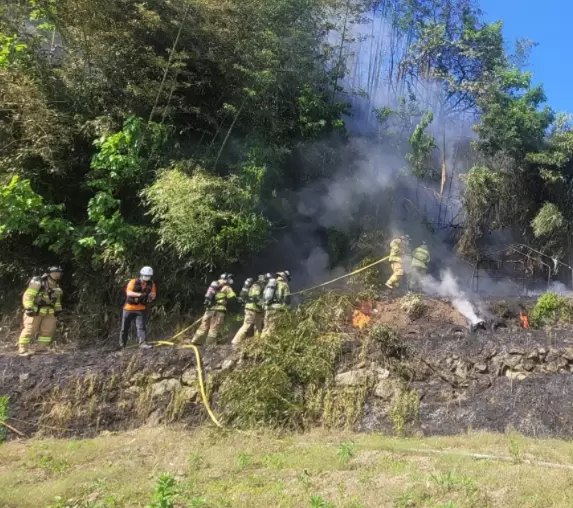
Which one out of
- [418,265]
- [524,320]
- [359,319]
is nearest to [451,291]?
[418,265]

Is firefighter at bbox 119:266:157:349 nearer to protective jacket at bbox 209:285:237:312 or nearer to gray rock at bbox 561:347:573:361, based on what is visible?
protective jacket at bbox 209:285:237:312

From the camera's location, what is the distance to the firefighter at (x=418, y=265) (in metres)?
13.5

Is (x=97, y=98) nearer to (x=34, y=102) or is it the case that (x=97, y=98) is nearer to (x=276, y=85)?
(x=34, y=102)

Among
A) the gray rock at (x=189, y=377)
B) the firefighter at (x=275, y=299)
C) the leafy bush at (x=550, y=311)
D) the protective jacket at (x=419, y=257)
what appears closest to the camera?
the gray rock at (x=189, y=377)

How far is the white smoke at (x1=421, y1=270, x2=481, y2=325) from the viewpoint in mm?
12088

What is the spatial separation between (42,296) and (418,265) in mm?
8688

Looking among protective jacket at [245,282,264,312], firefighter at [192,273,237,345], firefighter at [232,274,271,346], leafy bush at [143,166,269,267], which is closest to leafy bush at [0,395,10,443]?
firefighter at [192,273,237,345]

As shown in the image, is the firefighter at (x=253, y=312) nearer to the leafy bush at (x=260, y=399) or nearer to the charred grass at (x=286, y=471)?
the leafy bush at (x=260, y=399)

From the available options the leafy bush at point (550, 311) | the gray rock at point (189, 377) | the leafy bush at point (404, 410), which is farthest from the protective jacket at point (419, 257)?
the gray rock at point (189, 377)

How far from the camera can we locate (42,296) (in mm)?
9617

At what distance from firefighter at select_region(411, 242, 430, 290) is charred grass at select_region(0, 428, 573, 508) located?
723 cm

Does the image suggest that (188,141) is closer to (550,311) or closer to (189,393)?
(189,393)

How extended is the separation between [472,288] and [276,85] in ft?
25.7

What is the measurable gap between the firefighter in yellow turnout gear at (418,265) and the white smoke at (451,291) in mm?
206
